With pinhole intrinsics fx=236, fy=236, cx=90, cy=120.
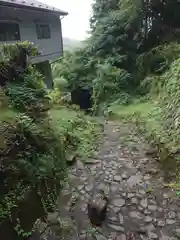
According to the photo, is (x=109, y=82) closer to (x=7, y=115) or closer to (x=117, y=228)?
(x=7, y=115)

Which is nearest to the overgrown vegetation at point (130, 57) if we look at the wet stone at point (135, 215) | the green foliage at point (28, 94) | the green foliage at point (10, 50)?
the green foliage at point (28, 94)

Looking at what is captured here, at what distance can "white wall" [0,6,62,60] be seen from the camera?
1028 centimetres

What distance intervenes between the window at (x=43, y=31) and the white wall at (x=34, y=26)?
21 centimetres

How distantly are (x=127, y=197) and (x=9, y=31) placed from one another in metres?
8.99

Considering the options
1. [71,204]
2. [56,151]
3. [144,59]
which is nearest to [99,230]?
[71,204]

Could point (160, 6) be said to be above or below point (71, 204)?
above

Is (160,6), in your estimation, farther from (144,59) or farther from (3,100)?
(3,100)

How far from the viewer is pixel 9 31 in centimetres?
1044

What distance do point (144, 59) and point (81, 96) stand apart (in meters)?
5.80

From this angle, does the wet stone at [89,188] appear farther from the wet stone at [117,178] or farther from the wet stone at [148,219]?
the wet stone at [148,219]

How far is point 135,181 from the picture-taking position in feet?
17.4

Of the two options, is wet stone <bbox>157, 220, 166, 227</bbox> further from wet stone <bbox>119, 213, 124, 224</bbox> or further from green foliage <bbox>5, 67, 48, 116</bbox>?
green foliage <bbox>5, 67, 48, 116</bbox>

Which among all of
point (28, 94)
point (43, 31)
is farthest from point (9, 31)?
point (28, 94)

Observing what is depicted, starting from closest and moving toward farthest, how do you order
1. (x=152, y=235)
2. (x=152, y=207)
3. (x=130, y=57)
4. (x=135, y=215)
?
(x=152, y=235) < (x=135, y=215) < (x=152, y=207) < (x=130, y=57)
